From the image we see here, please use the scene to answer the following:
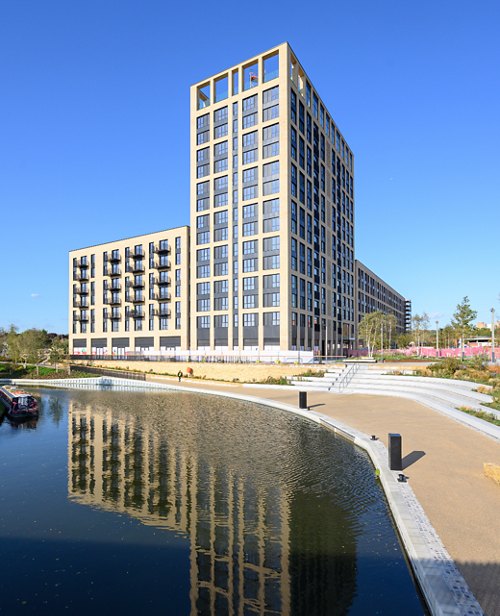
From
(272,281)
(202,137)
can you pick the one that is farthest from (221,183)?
(272,281)

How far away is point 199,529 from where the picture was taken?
9688mm

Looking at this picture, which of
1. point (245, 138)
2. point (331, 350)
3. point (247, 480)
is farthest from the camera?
point (331, 350)

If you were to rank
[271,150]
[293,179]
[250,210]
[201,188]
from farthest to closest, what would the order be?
[201,188]
[250,210]
[293,179]
[271,150]

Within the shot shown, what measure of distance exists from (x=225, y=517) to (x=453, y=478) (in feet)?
21.9

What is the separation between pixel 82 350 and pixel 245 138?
164ft

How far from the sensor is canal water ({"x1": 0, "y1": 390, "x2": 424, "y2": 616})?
23.2 ft

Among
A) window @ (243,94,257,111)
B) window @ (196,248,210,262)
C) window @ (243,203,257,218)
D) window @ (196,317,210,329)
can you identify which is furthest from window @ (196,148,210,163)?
window @ (196,317,210,329)

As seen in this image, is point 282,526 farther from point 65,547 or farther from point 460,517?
point 65,547

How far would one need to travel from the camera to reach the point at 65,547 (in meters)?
8.85

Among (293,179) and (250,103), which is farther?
(250,103)

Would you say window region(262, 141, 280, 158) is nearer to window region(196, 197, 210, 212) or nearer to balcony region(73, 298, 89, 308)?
window region(196, 197, 210, 212)

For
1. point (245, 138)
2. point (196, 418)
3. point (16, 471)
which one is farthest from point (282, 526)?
point (245, 138)

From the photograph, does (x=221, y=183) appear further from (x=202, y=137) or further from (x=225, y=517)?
(x=225, y=517)

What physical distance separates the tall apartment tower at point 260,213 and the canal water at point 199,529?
40.0 m
